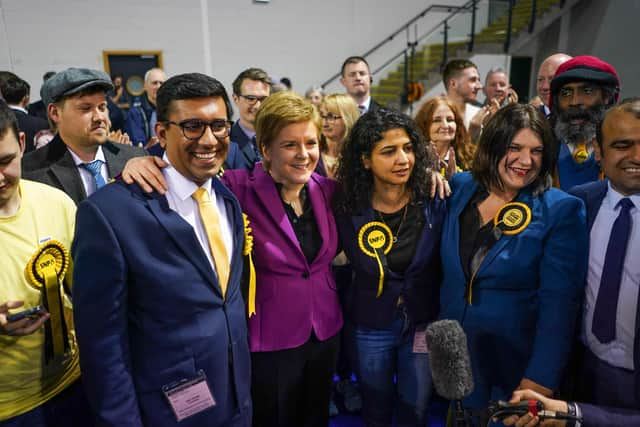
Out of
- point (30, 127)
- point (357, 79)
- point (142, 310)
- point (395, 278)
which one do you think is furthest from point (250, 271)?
point (357, 79)

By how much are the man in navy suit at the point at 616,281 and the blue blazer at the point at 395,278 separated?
57cm

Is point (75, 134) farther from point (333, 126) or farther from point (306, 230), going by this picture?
point (333, 126)

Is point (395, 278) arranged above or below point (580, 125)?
below

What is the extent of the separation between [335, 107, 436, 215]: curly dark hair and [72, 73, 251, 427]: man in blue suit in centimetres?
63

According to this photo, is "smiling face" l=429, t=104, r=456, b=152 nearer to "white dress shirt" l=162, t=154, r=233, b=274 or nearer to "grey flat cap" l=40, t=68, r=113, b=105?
"white dress shirt" l=162, t=154, r=233, b=274

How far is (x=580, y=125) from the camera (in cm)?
216

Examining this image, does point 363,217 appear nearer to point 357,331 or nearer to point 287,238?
point 287,238

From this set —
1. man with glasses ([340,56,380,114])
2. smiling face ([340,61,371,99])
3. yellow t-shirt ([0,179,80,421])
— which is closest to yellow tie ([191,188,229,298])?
yellow t-shirt ([0,179,80,421])

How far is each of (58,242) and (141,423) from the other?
0.66 metres

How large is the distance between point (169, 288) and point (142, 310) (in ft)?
0.38

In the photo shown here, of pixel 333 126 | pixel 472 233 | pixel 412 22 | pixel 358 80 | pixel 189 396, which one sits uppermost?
pixel 412 22

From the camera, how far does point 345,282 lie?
2211 mm

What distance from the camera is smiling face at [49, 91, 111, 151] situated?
6.77ft

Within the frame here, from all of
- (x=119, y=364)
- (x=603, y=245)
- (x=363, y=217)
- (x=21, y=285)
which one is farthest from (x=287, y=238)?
(x=603, y=245)
